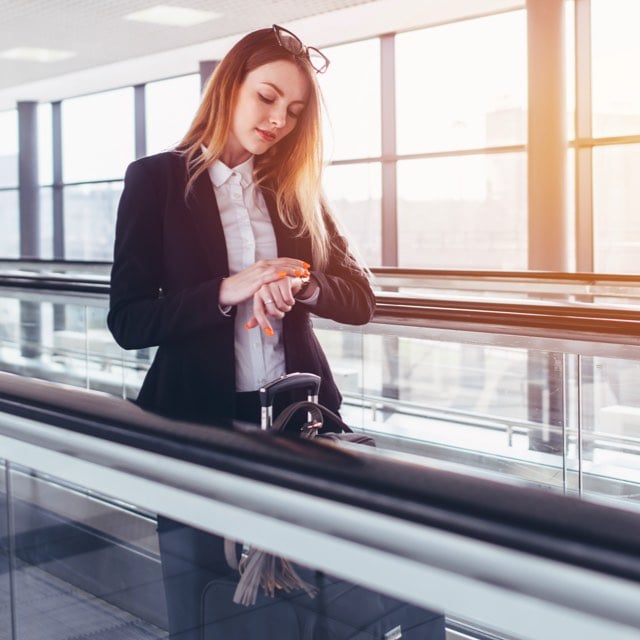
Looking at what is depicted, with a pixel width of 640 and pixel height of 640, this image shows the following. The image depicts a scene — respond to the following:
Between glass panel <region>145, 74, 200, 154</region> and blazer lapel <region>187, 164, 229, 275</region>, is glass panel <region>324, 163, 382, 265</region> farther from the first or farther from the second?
blazer lapel <region>187, 164, 229, 275</region>

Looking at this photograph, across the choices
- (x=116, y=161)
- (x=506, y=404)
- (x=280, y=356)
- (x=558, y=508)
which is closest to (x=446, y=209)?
(x=506, y=404)

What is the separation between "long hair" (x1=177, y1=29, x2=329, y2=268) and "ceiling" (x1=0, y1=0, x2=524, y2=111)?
29.3ft

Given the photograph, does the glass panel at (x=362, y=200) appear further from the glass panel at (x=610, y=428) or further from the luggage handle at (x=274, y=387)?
the luggage handle at (x=274, y=387)

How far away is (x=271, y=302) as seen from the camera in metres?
1.79

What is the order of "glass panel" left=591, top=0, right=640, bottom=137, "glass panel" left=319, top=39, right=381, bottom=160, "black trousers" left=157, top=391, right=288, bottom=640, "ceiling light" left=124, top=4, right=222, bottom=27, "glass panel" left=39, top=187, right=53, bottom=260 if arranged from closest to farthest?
"black trousers" left=157, top=391, right=288, bottom=640
"glass panel" left=591, top=0, right=640, bottom=137
"ceiling light" left=124, top=4, right=222, bottom=27
"glass panel" left=319, top=39, right=381, bottom=160
"glass panel" left=39, top=187, right=53, bottom=260

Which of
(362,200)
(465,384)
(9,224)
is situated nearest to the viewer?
(465,384)

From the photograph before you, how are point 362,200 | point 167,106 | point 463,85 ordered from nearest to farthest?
point 463,85 → point 362,200 → point 167,106

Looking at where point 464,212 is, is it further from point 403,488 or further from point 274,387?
point 403,488

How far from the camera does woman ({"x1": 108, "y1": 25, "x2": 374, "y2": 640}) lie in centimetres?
184

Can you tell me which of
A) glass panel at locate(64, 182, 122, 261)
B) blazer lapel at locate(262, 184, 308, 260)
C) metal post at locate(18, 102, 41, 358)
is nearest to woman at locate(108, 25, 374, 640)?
blazer lapel at locate(262, 184, 308, 260)

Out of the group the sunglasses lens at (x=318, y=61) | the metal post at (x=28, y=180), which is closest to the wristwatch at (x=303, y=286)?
the sunglasses lens at (x=318, y=61)

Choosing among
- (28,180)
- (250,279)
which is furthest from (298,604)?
(28,180)

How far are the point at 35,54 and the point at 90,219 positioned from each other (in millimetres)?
3211

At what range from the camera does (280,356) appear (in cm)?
196
